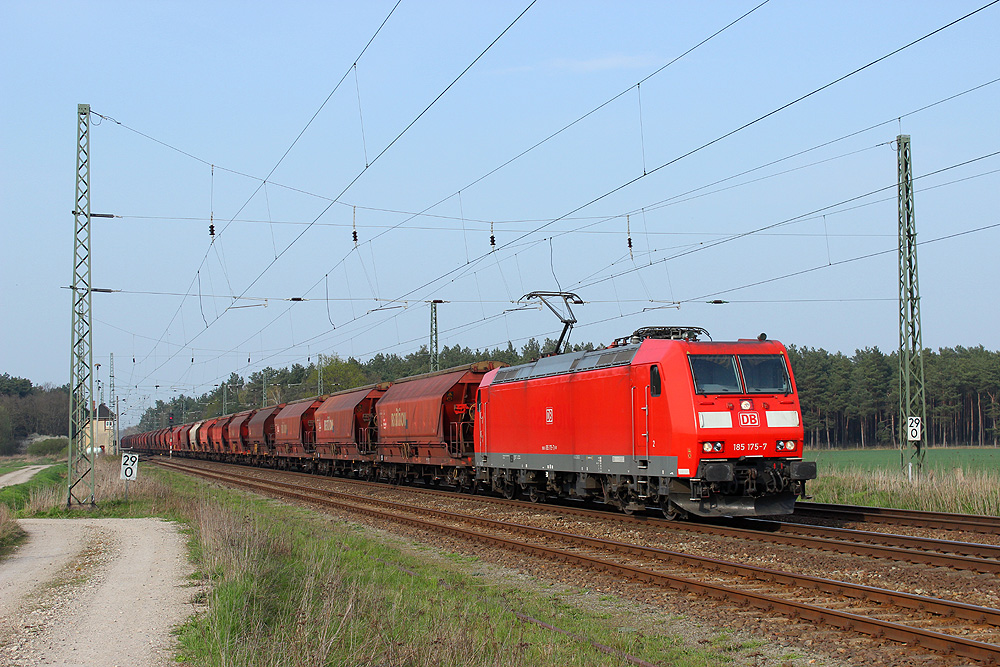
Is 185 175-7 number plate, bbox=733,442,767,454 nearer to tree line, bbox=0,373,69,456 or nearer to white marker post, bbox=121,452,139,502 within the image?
white marker post, bbox=121,452,139,502

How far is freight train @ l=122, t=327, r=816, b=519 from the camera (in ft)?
53.1

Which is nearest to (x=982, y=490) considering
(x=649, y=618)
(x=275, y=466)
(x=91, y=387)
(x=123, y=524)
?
(x=649, y=618)

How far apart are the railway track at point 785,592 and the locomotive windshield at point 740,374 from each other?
12.3 feet

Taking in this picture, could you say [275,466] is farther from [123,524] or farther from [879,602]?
[879,602]

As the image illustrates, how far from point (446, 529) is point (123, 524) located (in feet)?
27.7

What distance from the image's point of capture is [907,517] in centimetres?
1722

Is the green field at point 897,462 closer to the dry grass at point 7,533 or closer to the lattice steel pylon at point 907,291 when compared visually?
the lattice steel pylon at point 907,291

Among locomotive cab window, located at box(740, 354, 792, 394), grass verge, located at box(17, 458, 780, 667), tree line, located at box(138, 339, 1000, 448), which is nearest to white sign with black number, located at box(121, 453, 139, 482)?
grass verge, located at box(17, 458, 780, 667)

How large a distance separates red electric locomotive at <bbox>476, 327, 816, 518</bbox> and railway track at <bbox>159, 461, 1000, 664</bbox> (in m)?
2.35

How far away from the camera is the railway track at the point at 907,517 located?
15.7 meters

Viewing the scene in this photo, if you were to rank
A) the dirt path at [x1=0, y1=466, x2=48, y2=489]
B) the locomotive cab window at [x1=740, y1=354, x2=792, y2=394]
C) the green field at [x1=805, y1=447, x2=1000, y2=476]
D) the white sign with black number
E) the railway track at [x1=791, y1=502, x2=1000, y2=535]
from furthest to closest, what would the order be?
the dirt path at [x1=0, y1=466, x2=48, y2=489]
the green field at [x1=805, y1=447, x2=1000, y2=476]
the white sign with black number
the locomotive cab window at [x1=740, y1=354, x2=792, y2=394]
the railway track at [x1=791, y1=502, x2=1000, y2=535]

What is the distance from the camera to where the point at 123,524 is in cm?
2088

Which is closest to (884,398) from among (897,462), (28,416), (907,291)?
(897,462)

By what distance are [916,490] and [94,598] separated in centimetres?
1832
